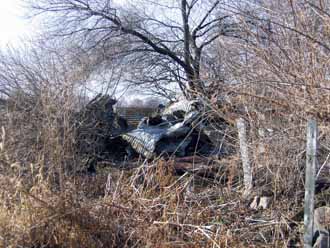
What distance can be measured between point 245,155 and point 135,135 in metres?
4.67

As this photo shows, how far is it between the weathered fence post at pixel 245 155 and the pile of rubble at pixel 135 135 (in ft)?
5.13

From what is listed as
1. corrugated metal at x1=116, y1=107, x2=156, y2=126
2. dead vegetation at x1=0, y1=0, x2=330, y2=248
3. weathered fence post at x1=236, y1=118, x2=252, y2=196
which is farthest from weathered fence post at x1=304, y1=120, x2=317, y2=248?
corrugated metal at x1=116, y1=107, x2=156, y2=126

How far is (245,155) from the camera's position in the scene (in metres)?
5.31

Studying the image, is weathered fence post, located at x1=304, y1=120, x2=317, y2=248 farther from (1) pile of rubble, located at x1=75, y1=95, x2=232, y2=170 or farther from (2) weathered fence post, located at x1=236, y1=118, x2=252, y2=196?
(1) pile of rubble, located at x1=75, y1=95, x2=232, y2=170

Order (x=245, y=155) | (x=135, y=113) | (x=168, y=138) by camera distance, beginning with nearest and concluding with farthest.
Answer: (x=245, y=155), (x=168, y=138), (x=135, y=113)

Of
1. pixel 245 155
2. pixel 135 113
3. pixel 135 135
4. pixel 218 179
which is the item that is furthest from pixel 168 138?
pixel 135 113

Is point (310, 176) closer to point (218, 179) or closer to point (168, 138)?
point (218, 179)

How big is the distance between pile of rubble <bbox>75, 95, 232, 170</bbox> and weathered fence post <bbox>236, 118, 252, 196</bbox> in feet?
5.13

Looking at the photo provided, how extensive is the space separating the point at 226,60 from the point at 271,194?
5.13ft

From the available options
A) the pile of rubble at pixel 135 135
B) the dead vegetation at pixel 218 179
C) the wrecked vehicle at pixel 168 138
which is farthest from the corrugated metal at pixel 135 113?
the dead vegetation at pixel 218 179

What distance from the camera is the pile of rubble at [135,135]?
298 inches

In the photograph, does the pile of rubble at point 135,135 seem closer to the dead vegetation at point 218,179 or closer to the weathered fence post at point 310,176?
the dead vegetation at point 218,179

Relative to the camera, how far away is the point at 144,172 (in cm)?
518

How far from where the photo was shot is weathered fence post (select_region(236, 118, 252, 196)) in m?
5.18
